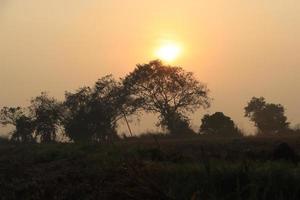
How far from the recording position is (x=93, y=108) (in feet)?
217

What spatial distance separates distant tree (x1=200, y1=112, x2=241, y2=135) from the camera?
53.8 metres

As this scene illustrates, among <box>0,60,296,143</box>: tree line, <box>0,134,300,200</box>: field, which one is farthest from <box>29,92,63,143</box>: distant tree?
<box>0,134,300,200</box>: field

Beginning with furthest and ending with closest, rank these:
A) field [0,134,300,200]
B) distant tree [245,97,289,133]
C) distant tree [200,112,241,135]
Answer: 1. distant tree [245,97,289,133]
2. distant tree [200,112,241,135]
3. field [0,134,300,200]

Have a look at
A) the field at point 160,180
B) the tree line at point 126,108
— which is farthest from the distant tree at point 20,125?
the field at point 160,180

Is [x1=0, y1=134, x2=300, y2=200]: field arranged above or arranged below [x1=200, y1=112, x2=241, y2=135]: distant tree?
below

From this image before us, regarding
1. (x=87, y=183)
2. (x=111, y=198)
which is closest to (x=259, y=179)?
(x=111, y=198)

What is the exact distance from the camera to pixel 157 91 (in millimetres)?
65562

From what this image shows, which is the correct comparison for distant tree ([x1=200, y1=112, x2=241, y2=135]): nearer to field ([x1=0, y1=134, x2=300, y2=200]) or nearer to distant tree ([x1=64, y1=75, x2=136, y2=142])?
distant tree ([x1=64, y1=75, x2=136, y2=142])

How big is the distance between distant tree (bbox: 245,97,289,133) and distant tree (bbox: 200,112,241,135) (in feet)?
47.1

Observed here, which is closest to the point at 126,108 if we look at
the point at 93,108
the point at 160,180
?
the point at 93,108

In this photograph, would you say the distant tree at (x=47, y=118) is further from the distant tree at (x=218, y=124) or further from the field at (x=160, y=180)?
the field at (x=160, y=180)

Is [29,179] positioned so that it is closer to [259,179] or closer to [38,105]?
[259,179]

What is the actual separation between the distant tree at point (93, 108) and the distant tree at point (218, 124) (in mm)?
8756

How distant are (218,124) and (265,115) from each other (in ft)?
61.7
